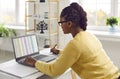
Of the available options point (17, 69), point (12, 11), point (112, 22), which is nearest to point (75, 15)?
point (17, 69)

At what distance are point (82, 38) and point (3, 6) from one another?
15.0 feet

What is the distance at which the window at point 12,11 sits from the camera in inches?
215

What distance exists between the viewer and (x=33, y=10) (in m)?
4.75

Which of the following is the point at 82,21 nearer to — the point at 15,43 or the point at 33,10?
the point at 15,43

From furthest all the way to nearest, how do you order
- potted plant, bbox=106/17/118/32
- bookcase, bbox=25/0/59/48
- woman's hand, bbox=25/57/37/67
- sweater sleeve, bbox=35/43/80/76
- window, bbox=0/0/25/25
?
1. window, bbox=0/0/25/25
2. bookcase, bbox=25/0/59/48
3. potted plant, bbox=106/17/118/32
4. woman's hand, bbox=25/57/37/67
5. sweater sleeve, bbox=35/43/80/76

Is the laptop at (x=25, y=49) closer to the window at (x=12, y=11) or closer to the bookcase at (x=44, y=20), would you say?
the bookcase at (x=44, y=20)

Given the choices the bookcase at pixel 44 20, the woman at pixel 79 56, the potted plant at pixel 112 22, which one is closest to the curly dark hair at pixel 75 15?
the woman at pixel 79 56

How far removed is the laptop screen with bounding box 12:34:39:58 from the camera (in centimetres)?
203

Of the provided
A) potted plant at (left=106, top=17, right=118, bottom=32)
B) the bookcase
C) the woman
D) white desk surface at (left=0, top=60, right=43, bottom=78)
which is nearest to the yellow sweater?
the woman

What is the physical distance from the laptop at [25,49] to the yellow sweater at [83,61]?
408 mm

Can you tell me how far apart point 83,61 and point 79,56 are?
0.07 meters

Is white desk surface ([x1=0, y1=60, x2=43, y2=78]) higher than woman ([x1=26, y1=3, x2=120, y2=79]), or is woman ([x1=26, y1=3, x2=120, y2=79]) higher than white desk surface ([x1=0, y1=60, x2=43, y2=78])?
woman ([x1=26, y1=3, x2=120, y2=79])

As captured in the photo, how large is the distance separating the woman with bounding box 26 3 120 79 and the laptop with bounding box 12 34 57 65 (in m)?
0.38

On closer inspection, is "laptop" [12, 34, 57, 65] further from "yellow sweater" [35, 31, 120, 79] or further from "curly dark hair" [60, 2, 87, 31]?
"curly dark hair" [60, 2, 87, 31]
